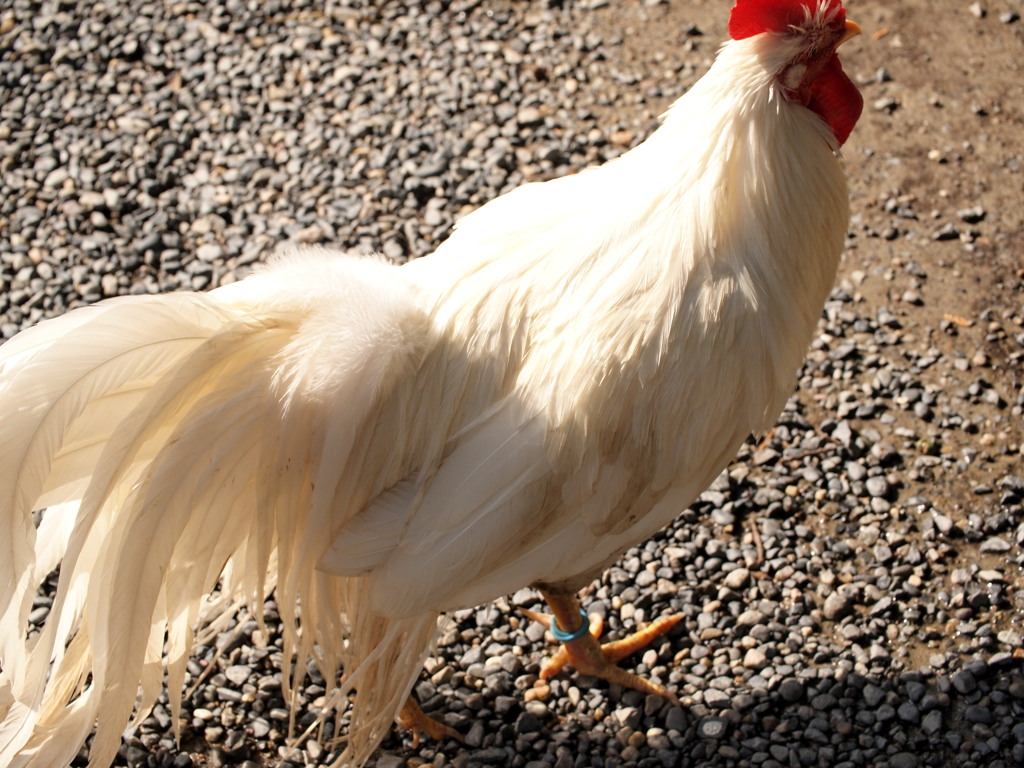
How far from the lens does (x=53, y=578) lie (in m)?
4.19

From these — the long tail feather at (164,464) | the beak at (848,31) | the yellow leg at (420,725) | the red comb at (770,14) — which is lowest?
the yellow leg at (420,725)

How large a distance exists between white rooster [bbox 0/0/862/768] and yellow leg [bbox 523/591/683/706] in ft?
1.64

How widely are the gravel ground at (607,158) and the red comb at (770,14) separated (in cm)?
213

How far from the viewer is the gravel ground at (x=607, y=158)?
3.73m

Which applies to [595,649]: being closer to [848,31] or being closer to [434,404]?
[434,404]

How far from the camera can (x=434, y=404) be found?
298 cm

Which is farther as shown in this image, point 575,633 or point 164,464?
point 575,633

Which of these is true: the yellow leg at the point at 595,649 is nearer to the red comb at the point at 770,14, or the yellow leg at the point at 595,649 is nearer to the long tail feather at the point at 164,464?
the long tail feather at the point at 164,464

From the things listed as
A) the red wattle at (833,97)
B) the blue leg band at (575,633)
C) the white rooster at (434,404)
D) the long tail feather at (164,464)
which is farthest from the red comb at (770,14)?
the blue leg band at (575,633)

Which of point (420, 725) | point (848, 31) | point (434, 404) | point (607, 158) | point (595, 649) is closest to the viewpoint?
point (434, 404)

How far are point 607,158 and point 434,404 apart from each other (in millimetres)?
3413

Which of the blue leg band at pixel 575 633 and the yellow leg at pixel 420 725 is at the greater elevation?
the blue leg band at pixel 575 633

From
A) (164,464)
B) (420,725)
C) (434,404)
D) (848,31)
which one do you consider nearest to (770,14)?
(848,31)

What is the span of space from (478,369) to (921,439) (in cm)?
258
